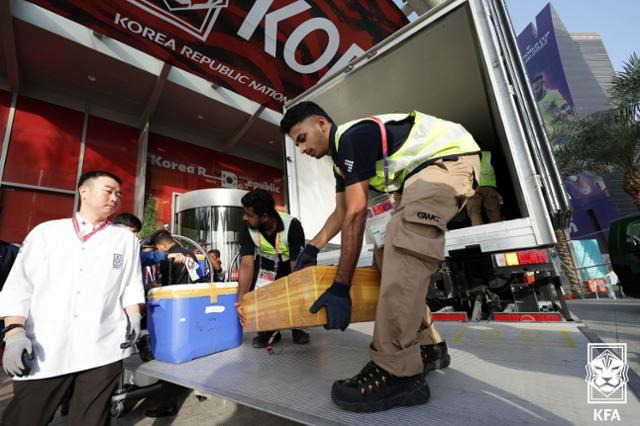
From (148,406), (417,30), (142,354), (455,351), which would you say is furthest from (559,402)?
(417,30)

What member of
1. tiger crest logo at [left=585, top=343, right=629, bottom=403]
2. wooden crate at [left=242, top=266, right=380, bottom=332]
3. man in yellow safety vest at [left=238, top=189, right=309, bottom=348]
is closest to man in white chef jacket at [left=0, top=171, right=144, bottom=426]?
wooden crate at [left=242, top=266, right=380, bottom=332]

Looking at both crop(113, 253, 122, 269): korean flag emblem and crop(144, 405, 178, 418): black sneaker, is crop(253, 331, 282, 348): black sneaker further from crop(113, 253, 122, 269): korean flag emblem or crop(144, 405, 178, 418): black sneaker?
crop(113, 253, 122, 269): korean flag emblem

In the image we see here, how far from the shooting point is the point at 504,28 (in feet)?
9.13

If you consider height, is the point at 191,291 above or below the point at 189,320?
above

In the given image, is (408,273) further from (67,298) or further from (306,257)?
(67,298)

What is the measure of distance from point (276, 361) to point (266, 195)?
1262 mm

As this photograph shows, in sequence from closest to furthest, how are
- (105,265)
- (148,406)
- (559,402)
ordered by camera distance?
(559,402), (105,265), (148,406)

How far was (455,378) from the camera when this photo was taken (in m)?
1.40

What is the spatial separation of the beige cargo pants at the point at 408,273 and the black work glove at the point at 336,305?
13 cm

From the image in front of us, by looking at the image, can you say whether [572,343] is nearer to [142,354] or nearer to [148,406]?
[142,354]

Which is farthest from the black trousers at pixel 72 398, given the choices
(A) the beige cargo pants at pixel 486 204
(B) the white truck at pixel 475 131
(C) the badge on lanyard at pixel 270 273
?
(A) the beige cargo pants at pixel 486 204

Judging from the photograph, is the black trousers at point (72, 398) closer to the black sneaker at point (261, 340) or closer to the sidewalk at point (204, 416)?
the sidewalk at point (204, 416)

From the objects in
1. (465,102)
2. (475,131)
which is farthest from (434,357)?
(475,131)

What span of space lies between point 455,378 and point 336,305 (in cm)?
67
